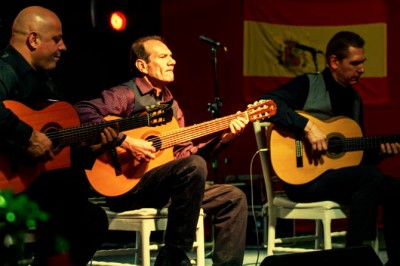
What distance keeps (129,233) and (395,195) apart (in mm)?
2855

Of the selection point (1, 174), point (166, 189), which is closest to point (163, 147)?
point (166, 189)

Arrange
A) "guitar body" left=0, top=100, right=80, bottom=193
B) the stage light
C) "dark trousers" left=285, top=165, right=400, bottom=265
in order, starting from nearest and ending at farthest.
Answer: "guitar body" left=0, top=100, right=80, bottom=193 → "dark trousers" left=285, top=165, right=400, bottom=265 → the stage light

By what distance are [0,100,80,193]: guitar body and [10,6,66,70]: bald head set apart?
27 cm

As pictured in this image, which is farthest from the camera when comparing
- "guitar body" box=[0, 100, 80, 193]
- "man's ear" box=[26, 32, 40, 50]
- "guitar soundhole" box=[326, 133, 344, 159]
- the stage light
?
the stage light

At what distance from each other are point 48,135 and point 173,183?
801 millimetres

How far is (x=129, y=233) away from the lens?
6.17m

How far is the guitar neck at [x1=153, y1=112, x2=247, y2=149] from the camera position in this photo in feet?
12.5

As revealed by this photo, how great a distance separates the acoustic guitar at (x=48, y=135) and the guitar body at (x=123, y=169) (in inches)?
8.2

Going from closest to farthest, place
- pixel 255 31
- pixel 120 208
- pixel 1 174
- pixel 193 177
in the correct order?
1. pixel 1 174
2. pixel 193 177
3. pixel 120 208
4. pixel 255 31

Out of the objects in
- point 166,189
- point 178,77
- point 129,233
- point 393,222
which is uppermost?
point 178,77

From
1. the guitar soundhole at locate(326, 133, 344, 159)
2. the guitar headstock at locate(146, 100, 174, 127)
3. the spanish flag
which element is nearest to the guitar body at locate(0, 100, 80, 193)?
the guitar headstock at locate(146, 100, 174, 127)

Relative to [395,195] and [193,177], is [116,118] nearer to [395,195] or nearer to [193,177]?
[193,177]

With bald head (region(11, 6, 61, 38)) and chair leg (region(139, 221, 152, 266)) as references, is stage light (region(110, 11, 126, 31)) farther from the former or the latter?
chair leg (region(139, 221, 152, 266))

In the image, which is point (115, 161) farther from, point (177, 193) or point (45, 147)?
point (45, 147)
